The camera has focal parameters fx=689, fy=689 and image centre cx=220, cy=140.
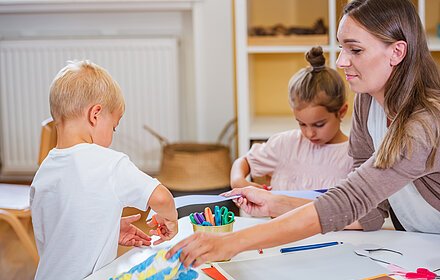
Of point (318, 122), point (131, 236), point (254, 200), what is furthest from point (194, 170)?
point (131, 236)

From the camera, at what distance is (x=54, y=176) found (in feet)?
4.40

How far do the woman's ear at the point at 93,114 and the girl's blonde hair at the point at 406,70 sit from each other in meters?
0.54

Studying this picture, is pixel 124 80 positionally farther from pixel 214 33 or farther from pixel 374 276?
pixel 374 276

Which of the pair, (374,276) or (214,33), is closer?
(374,276)

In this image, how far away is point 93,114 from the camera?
138cm

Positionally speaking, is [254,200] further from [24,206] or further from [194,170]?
[194,170]

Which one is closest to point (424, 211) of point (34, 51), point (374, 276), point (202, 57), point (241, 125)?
point (374, 276)

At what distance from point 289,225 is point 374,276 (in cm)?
17

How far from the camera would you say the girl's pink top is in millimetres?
2029

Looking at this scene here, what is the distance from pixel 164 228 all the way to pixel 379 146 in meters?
0.45

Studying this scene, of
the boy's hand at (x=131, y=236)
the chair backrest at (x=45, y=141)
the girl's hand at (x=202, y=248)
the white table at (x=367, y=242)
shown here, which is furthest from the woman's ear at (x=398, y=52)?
the chair backrest at (x=45, y=141)

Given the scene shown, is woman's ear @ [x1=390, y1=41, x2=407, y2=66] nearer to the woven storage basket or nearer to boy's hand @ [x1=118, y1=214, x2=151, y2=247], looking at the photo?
boy's hand @ [x1=118, y1=214, x2=151, y2=247]

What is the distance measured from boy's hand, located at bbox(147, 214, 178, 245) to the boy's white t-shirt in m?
0.08

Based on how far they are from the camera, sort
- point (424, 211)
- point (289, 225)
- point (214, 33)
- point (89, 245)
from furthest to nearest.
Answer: point (214, 33) → point (424, 211) → point (89, 245) → point (289, 225)
